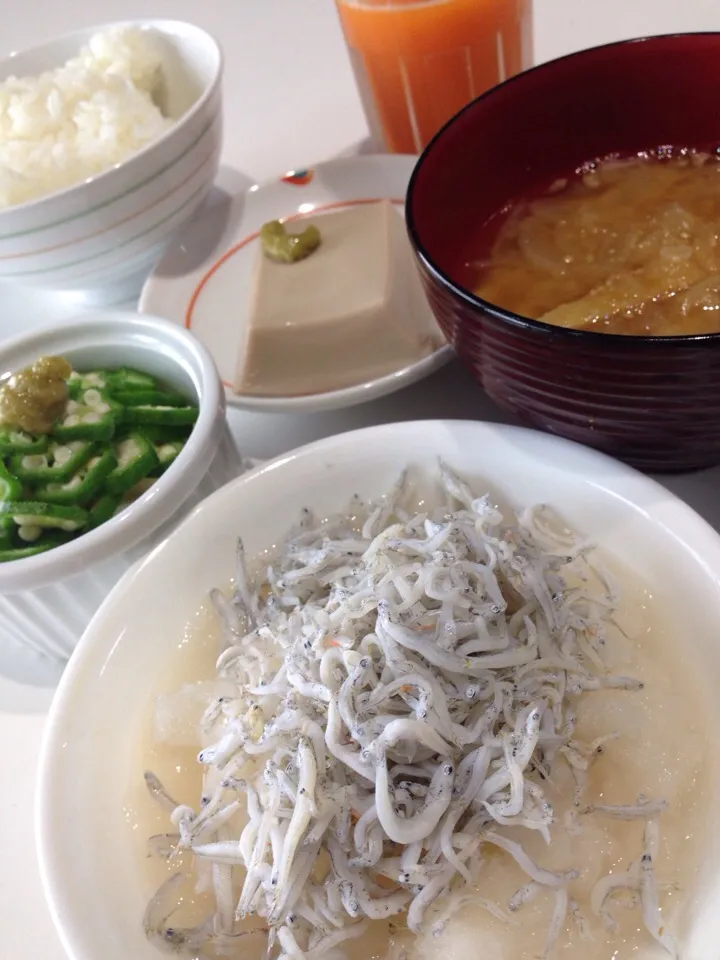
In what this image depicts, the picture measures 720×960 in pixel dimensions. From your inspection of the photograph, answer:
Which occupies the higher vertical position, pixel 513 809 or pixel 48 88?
pixel 48 88

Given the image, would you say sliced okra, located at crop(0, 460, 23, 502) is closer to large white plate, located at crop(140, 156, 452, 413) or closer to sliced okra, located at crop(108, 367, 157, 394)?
sliced okra, located at crop(108, 367, 157, 394)

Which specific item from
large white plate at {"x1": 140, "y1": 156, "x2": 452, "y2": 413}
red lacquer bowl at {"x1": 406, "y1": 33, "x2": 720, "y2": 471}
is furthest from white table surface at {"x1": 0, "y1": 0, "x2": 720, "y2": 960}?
red lacquer bowl at {"x1": 406, "y1": 33, "x2": 720, "y2": 471}

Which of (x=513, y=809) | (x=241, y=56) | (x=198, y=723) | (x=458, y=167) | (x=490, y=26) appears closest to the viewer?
(x=513, y=809)

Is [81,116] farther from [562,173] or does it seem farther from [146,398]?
[562,173]

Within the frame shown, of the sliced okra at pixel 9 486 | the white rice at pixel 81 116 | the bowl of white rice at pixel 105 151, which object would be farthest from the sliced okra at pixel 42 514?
the white rice at pixel 81 116

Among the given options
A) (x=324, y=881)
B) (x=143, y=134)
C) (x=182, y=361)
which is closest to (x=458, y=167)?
(x=182, y=361)

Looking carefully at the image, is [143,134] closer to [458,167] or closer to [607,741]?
[458,167]
